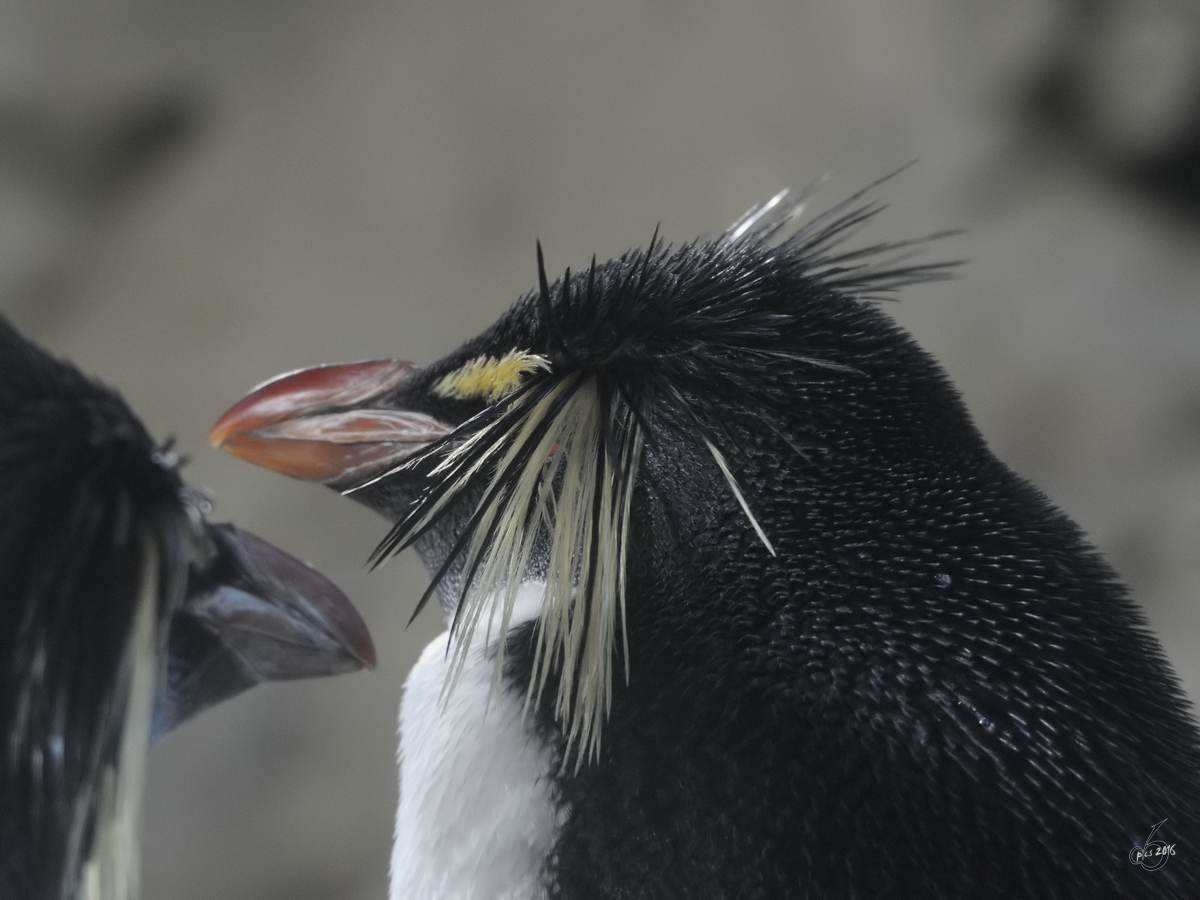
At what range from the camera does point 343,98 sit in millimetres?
2162

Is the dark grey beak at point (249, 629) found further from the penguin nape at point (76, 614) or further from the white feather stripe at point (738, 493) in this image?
the white feather stripe at point (738, 493)

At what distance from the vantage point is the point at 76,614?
18.4 inches

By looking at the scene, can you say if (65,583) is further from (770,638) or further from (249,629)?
(770,638)

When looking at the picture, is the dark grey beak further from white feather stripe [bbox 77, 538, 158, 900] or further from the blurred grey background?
the blurred grey background

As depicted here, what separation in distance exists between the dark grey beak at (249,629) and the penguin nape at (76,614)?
0.11m

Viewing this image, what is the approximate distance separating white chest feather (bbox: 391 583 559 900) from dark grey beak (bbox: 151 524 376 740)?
82mm

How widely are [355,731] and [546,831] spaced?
1308mm

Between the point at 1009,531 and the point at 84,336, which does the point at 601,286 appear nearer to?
the point at 1009,531

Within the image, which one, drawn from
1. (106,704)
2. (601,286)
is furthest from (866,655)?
(106,704)

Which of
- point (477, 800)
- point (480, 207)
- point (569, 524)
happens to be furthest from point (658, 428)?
point (480, 207)

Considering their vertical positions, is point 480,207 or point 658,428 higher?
point 480,207

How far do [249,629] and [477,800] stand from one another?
178mm

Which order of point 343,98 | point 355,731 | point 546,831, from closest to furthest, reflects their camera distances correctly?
point 546,831 < point 355,731 < point 343,98

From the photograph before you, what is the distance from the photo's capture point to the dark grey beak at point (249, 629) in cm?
65
